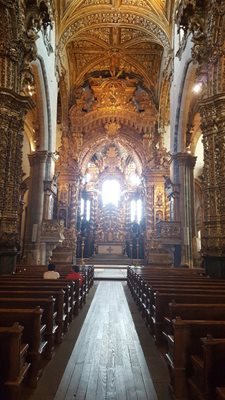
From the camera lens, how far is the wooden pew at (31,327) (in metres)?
2.94

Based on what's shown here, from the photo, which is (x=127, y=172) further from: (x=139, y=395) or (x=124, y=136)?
(x=139, y=395)

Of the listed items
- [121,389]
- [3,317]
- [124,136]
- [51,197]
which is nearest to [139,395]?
[121,389]

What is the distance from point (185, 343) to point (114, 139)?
2142 centimetres

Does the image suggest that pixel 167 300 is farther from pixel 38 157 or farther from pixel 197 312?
pixel 38 157

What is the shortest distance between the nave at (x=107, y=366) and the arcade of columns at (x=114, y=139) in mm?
3835

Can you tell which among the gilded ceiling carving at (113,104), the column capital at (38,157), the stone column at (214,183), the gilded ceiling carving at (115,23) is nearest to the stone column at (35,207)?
the column capital at (38,157)

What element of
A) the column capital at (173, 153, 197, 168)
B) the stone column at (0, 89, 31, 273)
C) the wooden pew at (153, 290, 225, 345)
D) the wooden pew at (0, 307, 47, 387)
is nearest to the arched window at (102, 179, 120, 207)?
the column capital at (173, 153, 197, 168)

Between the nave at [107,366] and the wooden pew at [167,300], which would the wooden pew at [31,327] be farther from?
the wooden pew at [167,300]

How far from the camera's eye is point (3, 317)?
9.60ft

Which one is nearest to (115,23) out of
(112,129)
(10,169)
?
(112,129)

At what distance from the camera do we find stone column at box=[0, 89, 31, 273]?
8281 millimetres

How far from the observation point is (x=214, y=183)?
8.61 metres

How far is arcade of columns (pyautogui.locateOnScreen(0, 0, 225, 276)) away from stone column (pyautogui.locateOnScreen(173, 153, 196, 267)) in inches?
1.8

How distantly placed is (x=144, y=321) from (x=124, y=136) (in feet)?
61.9
